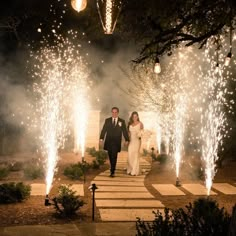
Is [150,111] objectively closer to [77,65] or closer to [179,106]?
[179,106]

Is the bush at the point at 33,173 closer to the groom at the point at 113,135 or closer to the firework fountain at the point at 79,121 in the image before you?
the groom at the point at 113,135

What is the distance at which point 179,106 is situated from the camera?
57.4ft

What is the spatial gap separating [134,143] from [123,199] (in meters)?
4.15

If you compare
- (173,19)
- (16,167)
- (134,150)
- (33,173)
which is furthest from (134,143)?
(173,19)

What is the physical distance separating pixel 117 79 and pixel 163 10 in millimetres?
19659

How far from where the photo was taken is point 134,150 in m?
13.1

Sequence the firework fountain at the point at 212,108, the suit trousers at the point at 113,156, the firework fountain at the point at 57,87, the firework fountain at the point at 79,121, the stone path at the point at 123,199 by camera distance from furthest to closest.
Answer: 1. the firework fountain at the point at 57,87
2. the firework fountain at the point at 79,121
3. the firework fountain at the point at 212,108
4. the suit trousers at the point at 113,156
5. the stone path at the point at 123,199

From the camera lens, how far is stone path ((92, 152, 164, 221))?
772cm

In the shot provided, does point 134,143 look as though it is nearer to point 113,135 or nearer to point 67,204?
point 113,135

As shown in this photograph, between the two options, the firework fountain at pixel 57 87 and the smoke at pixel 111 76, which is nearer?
the firework fountain at pixel 57 87

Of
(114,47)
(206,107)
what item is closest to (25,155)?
(206,107)

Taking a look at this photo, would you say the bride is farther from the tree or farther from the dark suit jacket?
the tree

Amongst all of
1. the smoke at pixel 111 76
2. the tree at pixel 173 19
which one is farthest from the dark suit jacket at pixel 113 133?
the smoke at pixel 111 76

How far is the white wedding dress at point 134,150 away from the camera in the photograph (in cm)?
1299
